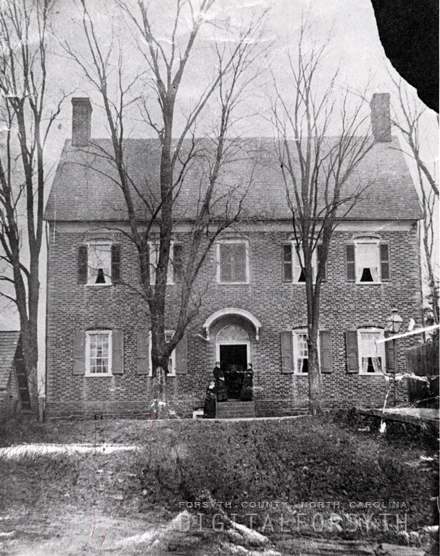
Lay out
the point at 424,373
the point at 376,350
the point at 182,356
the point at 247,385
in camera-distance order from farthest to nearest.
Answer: the point at 247,385 < the point at 182,356 < the point at 376,350 < the point at 424,373

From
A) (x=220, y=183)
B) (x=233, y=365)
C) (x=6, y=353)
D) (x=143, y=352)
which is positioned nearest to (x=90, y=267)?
(x=143, y=352)

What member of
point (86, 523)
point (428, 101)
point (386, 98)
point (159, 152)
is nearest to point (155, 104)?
point (159, 152)

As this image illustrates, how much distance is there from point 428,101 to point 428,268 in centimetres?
161

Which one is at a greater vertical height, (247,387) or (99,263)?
(99,263)

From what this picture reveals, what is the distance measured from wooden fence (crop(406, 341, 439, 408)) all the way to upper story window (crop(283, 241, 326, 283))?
80 cm

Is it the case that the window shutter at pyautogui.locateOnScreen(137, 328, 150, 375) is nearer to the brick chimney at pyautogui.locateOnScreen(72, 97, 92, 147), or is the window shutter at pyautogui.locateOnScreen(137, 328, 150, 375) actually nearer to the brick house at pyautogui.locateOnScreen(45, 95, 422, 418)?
the brick house at pyautogui.locateOnScreen(45, 95, 422, 418)

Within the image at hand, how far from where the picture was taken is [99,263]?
3705 millimetres

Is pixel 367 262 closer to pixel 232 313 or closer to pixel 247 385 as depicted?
pixel 232 313

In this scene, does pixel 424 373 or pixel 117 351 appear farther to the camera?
pixel 117 351

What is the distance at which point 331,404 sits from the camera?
3.63m

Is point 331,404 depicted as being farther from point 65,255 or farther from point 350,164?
point 65,255

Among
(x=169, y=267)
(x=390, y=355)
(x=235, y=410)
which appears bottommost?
(x=235, y=410)

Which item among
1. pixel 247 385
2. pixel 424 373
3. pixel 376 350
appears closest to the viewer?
pixel 424 373

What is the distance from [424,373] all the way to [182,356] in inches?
58.9
